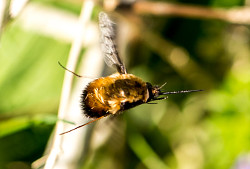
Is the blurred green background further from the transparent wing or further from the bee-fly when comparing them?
the bee-fly

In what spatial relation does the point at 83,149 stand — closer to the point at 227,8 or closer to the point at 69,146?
the point at 69,146

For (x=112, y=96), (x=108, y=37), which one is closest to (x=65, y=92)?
(x=108, y=37)

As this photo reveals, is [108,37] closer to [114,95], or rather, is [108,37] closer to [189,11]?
[114,95]

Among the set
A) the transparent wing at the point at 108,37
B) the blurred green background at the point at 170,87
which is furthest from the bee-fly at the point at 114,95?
the blurred green background at the point at 170,87

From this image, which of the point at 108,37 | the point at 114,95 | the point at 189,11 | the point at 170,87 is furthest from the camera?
the point at 170,87

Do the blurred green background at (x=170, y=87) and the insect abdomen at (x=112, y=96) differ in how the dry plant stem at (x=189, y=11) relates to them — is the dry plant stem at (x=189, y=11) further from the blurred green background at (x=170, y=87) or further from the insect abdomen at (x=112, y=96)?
the insect abdomen at (x=112, y=96)

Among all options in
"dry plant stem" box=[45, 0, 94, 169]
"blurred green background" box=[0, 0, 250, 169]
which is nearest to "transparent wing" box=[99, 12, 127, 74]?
"dry plant stem" box=[45, 0, 94, 169]
